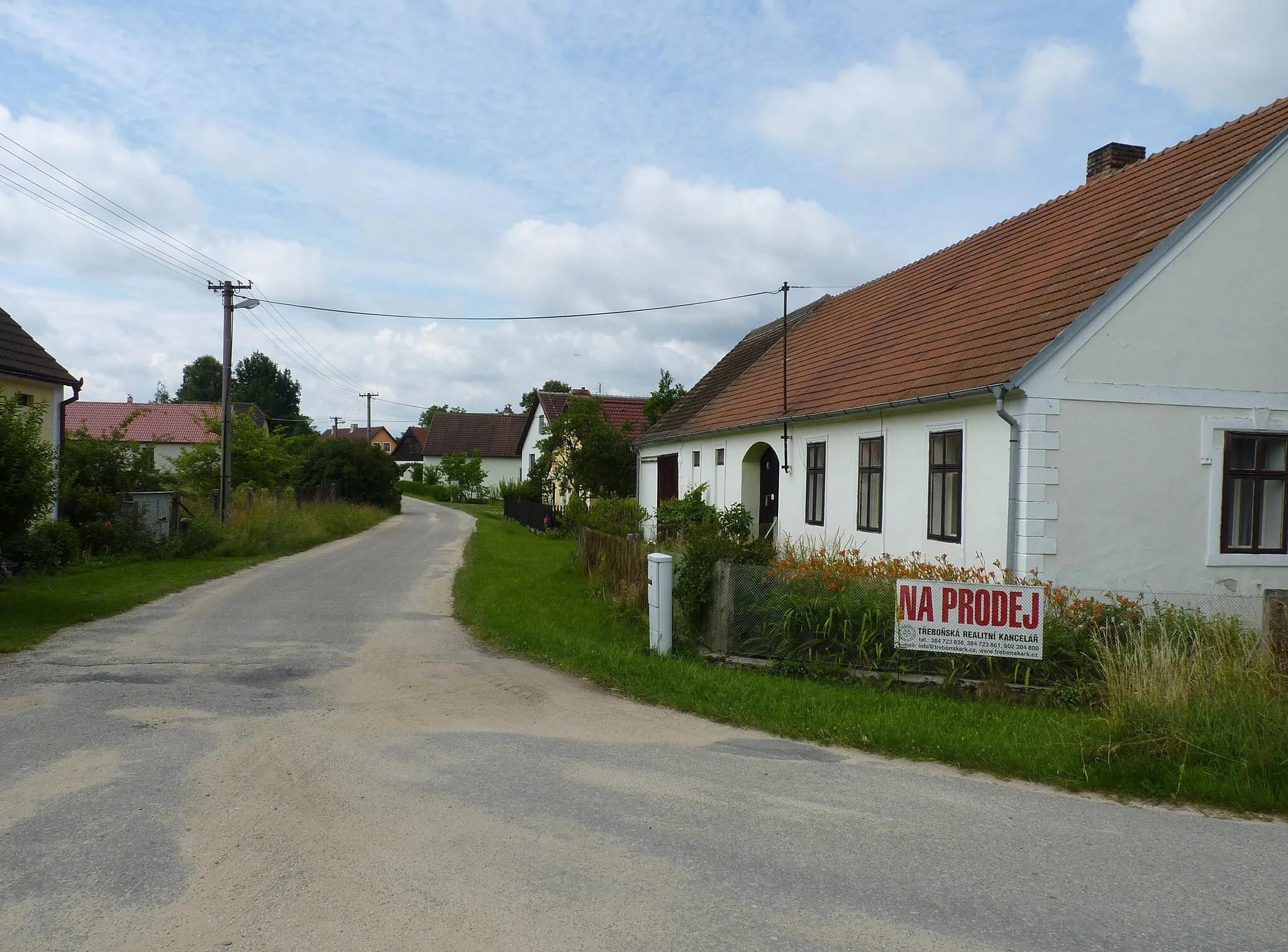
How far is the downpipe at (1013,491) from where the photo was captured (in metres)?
11.6

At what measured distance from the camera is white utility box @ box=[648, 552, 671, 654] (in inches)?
429

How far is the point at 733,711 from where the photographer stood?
27.5 ft

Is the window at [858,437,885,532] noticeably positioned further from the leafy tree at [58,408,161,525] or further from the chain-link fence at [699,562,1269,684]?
the leafy tree at [58,408,161,525]

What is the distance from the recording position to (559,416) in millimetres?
43781

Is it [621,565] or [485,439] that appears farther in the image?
[485,439]

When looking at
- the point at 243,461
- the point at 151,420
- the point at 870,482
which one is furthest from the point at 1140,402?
the point at 151,420

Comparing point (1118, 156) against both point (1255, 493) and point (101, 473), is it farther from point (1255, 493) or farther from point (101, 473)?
point (101, 473)

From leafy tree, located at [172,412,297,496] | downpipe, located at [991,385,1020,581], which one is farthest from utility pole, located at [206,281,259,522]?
downpipe, located at [991,385,1020,581]

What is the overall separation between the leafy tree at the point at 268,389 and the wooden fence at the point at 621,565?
93.2 meters

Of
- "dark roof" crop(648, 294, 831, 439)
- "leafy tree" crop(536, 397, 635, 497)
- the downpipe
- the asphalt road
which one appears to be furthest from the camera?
"leafy tree" crop(536, 397, 635, 497)

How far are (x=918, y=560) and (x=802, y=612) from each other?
4312mm

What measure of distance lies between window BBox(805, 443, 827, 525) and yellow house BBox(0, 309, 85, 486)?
15.5m

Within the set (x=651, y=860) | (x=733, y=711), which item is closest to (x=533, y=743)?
(x=733, y=711)

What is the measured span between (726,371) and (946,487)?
1448 centimetres
